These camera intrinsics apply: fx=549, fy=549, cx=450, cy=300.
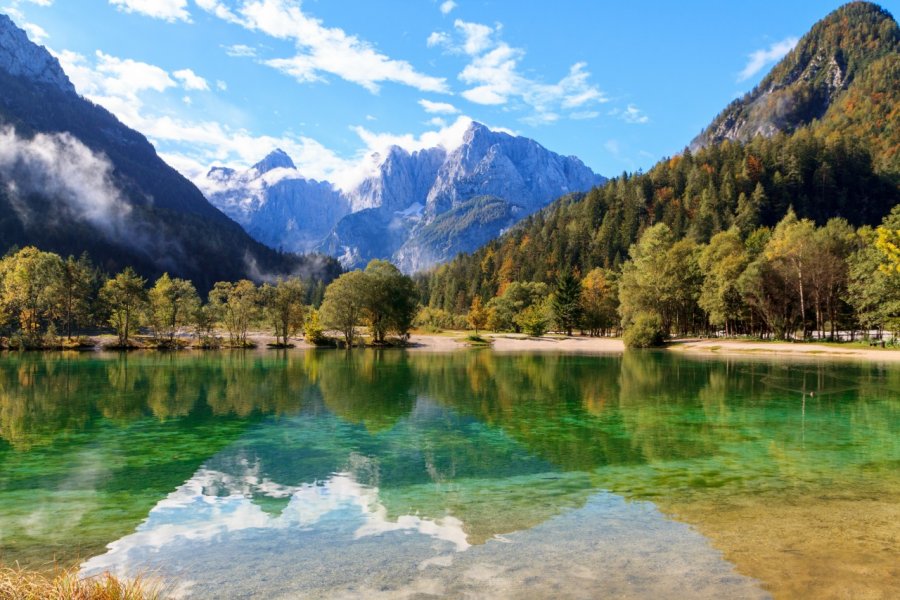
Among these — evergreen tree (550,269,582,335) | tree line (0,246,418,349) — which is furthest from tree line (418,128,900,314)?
tree line (0,246,418,349)

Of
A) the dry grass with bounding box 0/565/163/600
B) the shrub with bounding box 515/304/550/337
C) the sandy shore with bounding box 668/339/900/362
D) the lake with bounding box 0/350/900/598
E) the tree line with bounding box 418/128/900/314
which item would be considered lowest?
the lake with bounding box 0/350/900/598

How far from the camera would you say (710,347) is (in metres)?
81.2

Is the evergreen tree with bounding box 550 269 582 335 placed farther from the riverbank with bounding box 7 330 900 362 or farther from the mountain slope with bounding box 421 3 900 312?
the mountain slope with bounding box 421 3 900 312

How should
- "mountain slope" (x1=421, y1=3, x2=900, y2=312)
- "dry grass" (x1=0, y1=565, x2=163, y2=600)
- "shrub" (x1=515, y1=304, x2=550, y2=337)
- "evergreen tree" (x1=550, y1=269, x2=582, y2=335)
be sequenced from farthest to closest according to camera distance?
"mountain slope" (x1=421, y1=3, x2=900, y2=312), "evergreen tree" (x1=550, y1=269, x2=582, y2=335), "shrub" (x1=515, y1=304, x2=550, y2=337), "dry grass" (x1=0, y1=565, x2=163, y2=600)

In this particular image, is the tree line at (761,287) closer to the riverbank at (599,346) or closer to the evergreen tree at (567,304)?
the evergreen tree at (567,304)

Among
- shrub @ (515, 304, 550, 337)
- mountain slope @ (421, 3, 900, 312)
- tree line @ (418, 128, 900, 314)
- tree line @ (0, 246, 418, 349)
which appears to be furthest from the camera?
mountain slope @ (421, 3, 900, 312)

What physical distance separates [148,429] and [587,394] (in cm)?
2370

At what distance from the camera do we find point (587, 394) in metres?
33.8

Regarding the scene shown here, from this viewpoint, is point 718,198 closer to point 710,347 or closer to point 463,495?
point 710,347

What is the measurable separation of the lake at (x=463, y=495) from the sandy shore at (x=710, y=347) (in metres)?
40.2

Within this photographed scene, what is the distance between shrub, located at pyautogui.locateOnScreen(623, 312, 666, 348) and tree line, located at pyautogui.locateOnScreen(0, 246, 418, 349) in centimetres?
3862

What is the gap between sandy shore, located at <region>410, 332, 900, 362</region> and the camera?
63.4 metres

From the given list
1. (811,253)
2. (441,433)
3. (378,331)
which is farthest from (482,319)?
(441,433)

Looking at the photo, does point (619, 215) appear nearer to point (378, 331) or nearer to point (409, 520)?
point (378, 331)
